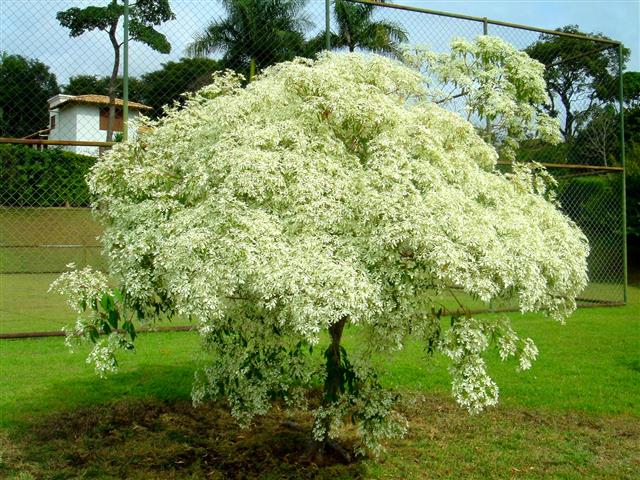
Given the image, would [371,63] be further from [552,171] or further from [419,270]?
[552,171]

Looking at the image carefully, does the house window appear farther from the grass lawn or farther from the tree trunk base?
the tree trunk base

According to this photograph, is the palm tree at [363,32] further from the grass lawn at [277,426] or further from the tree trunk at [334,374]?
the tree trunk at [334,374]

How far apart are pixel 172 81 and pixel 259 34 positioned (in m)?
1.33

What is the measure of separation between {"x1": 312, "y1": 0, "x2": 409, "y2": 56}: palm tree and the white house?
277 centimetres

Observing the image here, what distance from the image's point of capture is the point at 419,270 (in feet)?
11.5

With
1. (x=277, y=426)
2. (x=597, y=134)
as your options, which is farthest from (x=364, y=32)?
(x=277, y=426)

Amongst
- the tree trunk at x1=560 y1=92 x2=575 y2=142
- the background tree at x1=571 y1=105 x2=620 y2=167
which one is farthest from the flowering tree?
the background tree at x1=571 y1=105 x2=620 y2=167

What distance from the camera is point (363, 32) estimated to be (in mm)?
9344

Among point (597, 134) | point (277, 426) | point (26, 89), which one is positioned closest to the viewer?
point (277, 426)

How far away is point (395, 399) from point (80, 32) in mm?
5884

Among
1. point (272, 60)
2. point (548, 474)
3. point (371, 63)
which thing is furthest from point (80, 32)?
point (548, 474)

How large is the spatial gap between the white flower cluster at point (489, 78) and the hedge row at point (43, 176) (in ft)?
16.1

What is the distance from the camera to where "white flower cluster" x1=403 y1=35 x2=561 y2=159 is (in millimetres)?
5305

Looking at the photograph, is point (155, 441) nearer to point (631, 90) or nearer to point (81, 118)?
point (81, 118)
